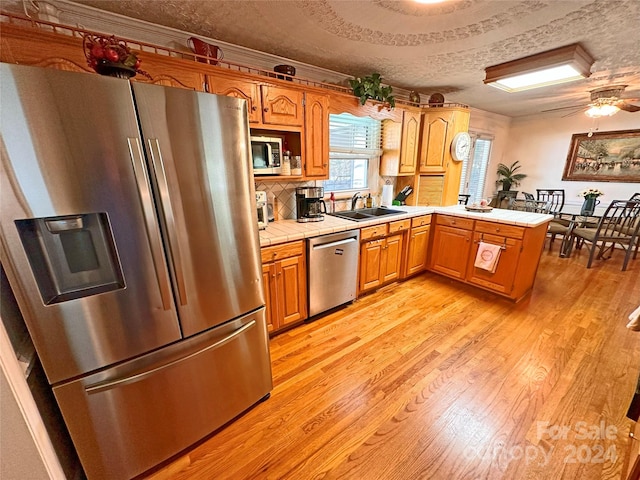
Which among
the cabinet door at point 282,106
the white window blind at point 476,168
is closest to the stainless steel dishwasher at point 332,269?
the cabinet door at point 282,106

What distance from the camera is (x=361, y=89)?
2637mm

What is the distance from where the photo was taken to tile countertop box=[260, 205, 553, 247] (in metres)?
2.11

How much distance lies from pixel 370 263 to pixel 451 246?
1154 mm

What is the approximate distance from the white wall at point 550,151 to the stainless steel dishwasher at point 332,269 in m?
4.66

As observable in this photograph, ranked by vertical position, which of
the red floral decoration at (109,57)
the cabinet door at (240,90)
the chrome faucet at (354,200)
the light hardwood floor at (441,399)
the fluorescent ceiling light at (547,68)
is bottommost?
the light hardwood floor at (441,399)

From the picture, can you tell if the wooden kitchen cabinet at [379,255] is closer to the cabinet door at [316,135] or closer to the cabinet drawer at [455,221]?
the cabinet drawer at [455,221]

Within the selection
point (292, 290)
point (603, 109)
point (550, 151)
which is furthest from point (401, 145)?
point (550, 151)

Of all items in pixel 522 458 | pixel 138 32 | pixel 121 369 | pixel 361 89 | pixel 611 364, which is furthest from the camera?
pixel 361 89

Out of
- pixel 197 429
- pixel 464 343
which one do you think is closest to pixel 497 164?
pixel 464 343

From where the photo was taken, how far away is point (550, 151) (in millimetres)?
5113

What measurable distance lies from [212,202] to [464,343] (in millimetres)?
2263

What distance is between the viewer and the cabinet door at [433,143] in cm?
327

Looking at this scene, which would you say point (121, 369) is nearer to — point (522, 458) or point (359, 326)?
point (359, 326)

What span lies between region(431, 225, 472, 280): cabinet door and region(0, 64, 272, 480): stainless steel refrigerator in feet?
8.68
